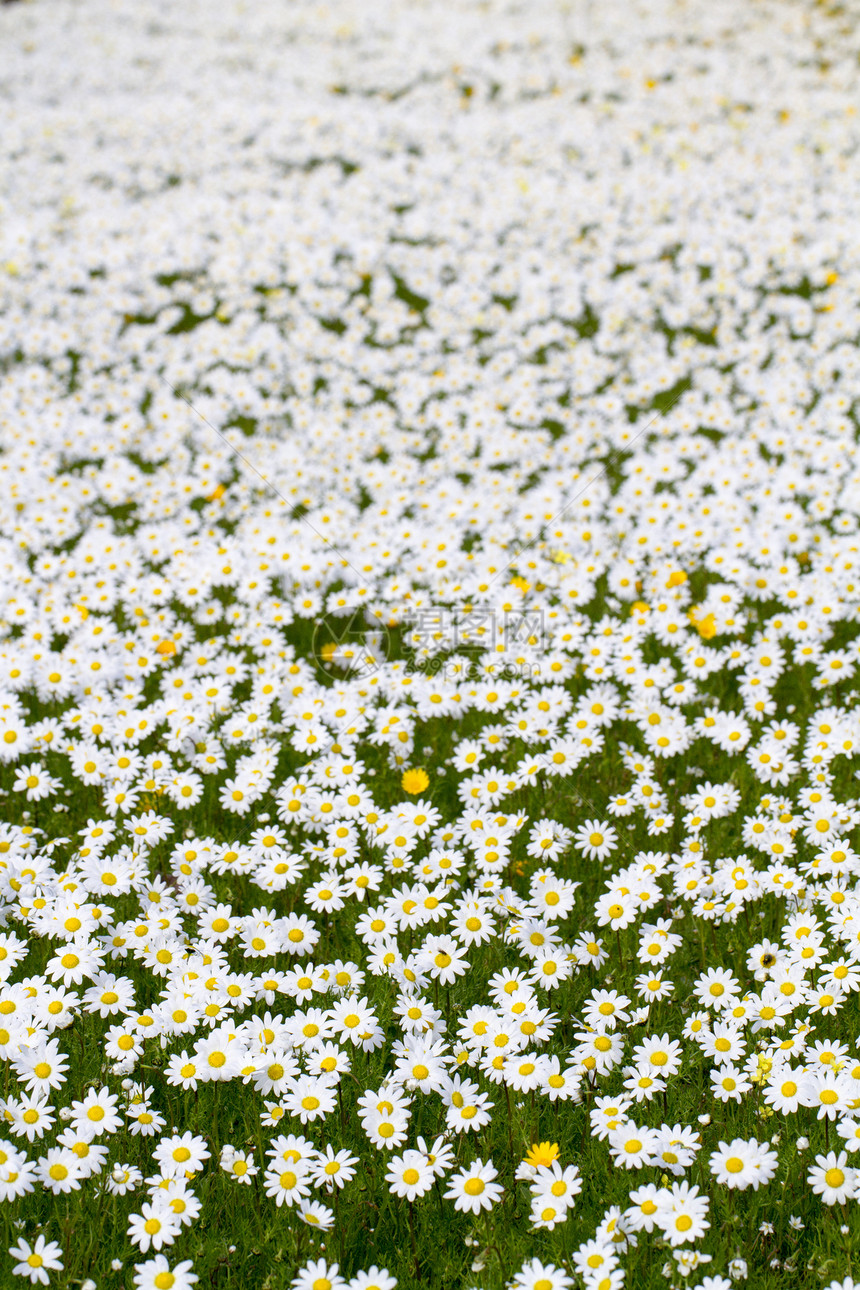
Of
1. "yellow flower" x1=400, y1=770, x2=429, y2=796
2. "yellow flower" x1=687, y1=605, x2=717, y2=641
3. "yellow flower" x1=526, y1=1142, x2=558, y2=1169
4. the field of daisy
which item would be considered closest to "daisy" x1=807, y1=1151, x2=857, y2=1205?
the field of daisy

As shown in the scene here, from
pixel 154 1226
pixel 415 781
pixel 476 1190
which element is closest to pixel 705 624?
pixel 415 781

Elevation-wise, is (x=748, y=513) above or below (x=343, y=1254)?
above

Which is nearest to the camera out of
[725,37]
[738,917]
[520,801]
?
[738,917]

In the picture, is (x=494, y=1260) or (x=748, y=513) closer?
(x=494, y=1260)

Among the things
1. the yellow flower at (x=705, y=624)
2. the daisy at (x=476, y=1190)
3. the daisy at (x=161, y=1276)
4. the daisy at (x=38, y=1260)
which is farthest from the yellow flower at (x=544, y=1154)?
the yellow flower at (x=705, y=624)

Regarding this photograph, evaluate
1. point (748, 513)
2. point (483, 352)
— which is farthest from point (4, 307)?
point (748, 513)

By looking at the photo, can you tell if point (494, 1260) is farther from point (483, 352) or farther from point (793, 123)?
point (793, 123)

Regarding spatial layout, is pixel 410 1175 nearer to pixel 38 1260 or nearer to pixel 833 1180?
pixel 38 1260
